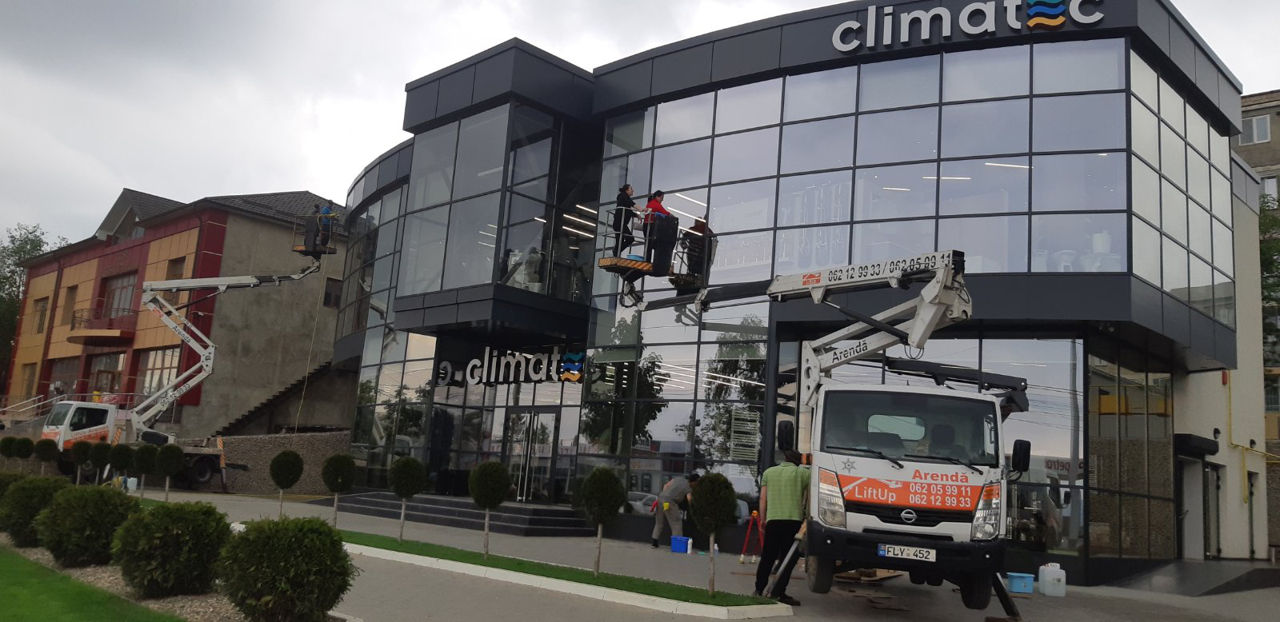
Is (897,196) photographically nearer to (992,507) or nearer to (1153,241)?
(1153,241)

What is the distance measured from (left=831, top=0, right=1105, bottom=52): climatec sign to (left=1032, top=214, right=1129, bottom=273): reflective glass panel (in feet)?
11.7

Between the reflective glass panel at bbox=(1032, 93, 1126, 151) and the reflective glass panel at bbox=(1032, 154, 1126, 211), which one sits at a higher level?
the reflective glass panel at bbox=(1032, 93, 1126, 151)

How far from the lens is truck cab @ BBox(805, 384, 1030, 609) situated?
1026cm

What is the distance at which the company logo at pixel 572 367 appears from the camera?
23281 millimetres

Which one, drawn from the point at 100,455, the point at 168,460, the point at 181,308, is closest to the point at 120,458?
the point at 100,455

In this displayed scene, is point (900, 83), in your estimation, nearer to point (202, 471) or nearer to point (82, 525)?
point (82, 525)

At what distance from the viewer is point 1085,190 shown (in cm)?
1739

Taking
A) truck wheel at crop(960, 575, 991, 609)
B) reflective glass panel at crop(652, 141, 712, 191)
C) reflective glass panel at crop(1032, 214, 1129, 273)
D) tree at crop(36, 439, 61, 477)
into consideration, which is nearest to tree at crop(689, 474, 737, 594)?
truck wheel at crop(960, 575, 991, 609)

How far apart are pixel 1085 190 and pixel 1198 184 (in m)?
4.47

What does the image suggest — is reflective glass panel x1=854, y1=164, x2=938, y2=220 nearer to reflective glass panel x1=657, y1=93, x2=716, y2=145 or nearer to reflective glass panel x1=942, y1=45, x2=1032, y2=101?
reflective glass panel x1=942, y1=45, x2=1032, y2=101

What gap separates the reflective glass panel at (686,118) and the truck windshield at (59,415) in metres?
20.2

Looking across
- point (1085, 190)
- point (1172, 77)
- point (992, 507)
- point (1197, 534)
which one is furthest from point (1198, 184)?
point (992, 507)

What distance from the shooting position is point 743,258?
66.0ft

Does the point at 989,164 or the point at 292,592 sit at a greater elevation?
the point at 989,164
